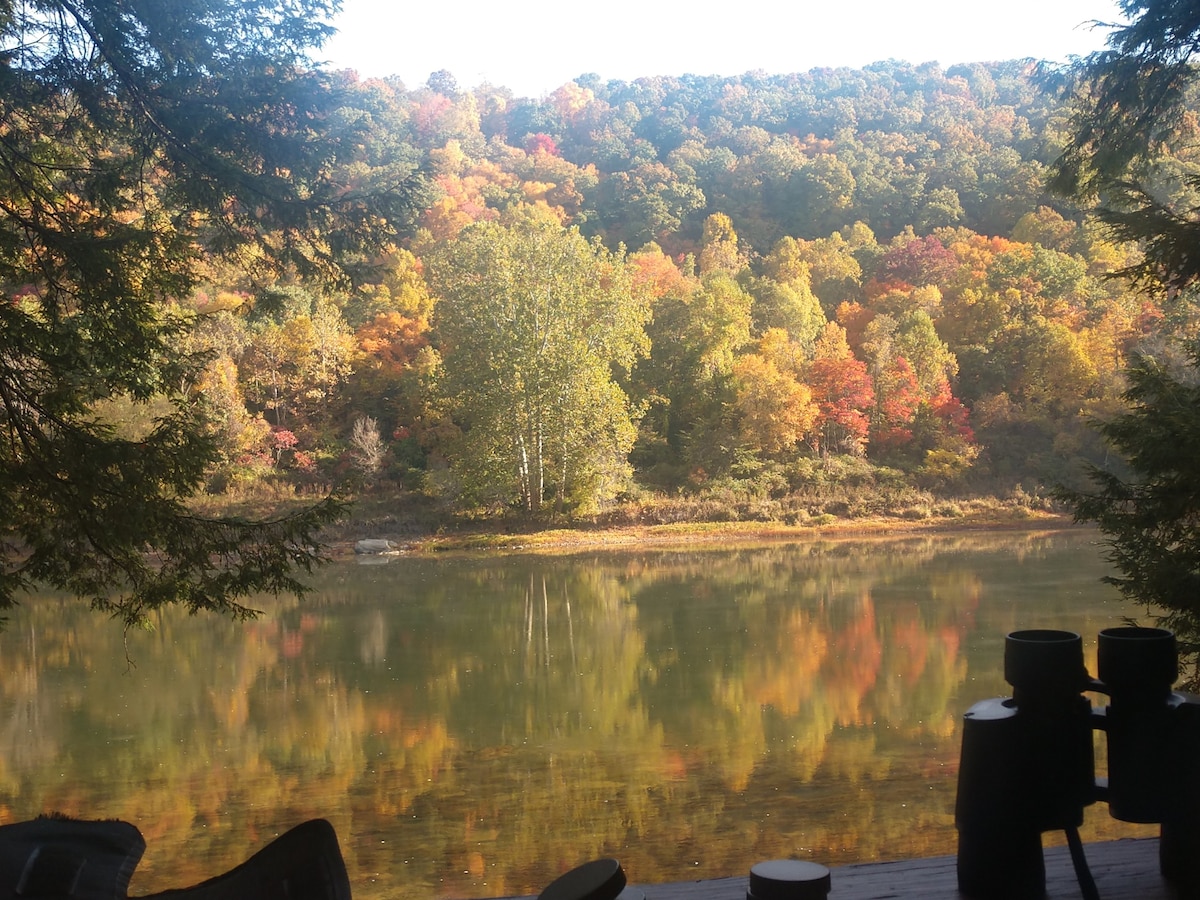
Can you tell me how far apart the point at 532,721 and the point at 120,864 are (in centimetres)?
601

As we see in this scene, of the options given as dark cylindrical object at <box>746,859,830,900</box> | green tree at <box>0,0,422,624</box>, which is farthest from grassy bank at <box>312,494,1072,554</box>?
dark cylindrical object at <box>746,859,830,900</box>

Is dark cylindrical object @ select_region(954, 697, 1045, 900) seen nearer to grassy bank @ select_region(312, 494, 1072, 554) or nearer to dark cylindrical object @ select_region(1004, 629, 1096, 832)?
dark cylindrical object @ select_region(1004, 629, 1096, 832)

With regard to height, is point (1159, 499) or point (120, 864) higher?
point (1159, 499)

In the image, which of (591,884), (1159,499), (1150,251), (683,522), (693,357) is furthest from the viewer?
(693,357)

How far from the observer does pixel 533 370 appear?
18.8 m

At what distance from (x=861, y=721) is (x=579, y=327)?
1358 cm

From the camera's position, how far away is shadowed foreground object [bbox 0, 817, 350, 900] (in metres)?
1.25

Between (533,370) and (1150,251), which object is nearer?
(1150,251)

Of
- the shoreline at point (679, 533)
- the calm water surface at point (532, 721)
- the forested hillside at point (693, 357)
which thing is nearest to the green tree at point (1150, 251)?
the calm water surface at point (532, 721)

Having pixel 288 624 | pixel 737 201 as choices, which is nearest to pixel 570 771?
pixel 288 624

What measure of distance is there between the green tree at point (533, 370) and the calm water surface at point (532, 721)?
6.15 meters

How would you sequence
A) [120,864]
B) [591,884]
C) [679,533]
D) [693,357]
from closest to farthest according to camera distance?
[591,884] → [120,864] → [679,533] → [693,357]

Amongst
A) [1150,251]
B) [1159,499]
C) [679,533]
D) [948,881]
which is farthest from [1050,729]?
[679,533]

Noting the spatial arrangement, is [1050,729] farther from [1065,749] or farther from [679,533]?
[679,533]
